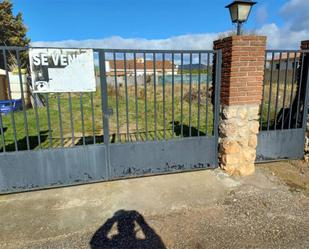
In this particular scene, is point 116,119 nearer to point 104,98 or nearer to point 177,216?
point 104,98

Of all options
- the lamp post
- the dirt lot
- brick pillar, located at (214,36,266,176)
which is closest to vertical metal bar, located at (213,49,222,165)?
brick pillar, located at (214,36,266,176)

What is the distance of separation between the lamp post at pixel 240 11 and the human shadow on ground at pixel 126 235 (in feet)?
9.98

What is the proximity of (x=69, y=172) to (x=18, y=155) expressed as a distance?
0.72 metres

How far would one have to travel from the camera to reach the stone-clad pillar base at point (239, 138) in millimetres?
3725

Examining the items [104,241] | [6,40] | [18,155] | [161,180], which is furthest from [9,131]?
[6,40]

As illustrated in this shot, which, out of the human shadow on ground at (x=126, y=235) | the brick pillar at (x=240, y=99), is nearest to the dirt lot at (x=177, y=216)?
the human shadow on ground at (x=126, y=235)

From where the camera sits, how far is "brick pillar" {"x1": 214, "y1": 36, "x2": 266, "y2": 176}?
11.4 ft

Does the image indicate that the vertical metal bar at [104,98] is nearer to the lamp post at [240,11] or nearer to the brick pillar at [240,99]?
the brick pillar at [240,99]

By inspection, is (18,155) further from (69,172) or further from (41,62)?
(41,62)

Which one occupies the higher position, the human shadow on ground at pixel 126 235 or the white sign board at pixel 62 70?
the white sign board at pixel 62 70

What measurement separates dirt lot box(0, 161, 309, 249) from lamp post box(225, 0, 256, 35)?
2.40m

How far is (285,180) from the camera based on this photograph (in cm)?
373

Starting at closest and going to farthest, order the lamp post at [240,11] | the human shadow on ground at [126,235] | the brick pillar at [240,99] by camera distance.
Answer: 1. the human shadow on ground at [126,235]
2. the brick pillar at [240,99]
3. the lamp post at [240,11]

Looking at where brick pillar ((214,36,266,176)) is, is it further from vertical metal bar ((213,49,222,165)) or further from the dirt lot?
the dirt lot
